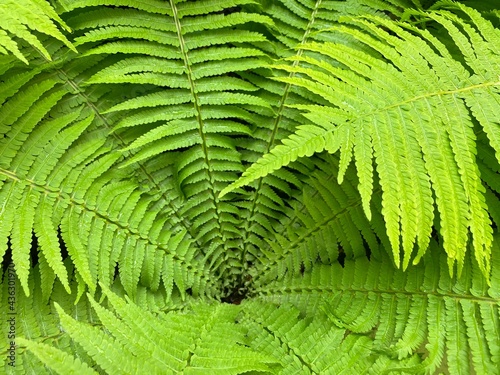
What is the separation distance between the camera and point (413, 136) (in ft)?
4.72

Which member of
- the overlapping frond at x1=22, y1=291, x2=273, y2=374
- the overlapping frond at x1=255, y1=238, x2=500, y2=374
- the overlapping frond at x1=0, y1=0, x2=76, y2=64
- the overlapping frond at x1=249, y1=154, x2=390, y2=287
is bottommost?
the overlapping frond at x1=22, y1=291, x2=273, y2=374

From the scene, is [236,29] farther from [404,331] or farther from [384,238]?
[404,331]

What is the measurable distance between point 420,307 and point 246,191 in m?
0.98

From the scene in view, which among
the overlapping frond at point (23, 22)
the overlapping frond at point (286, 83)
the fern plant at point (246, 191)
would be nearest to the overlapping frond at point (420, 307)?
the fern plant at point (246, 191)

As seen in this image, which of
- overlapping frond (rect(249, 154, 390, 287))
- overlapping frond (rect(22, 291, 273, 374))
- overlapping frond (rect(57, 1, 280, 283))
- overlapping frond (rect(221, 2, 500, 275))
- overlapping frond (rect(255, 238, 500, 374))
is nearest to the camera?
overlapping frond (rect(22, 291, 273, 374))

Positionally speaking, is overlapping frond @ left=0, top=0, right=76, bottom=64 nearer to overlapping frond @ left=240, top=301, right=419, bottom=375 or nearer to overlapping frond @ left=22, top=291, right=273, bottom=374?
overlapping frond @ left=22, top=291, right=273, bottom=374

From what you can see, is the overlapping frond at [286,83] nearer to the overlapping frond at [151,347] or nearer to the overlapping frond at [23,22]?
the overlapping frond at [151,347]

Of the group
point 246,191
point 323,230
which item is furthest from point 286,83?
point 323,230

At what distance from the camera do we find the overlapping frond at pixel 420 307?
150 centimetres

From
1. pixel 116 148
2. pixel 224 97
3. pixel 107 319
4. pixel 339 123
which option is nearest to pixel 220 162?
Result: pixel 224 97

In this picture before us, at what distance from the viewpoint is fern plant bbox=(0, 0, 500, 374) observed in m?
1.37

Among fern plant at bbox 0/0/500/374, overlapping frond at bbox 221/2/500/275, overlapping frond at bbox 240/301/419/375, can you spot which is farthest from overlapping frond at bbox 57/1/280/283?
overlapping frond at bbox 240/301/419/375

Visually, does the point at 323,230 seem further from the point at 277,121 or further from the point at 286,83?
the point at 286,83

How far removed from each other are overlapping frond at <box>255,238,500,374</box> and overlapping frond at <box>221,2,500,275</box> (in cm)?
19
